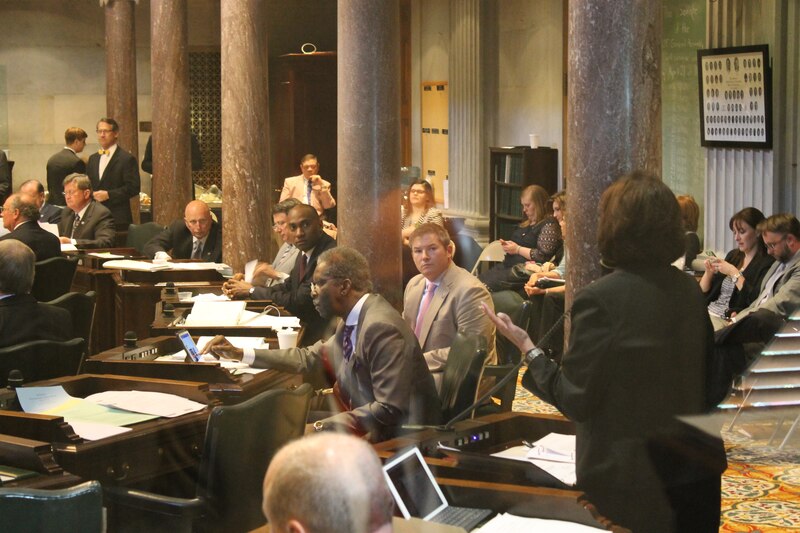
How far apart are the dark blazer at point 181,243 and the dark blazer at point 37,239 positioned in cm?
77

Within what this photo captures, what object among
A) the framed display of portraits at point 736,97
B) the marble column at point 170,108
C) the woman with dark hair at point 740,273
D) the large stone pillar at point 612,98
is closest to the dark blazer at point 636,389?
the large stone pillar at point 612,98

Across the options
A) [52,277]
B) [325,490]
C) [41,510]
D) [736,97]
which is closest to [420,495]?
[41,510]

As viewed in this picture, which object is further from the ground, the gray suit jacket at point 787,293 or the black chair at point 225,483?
the gray suit jacket at point 787,293

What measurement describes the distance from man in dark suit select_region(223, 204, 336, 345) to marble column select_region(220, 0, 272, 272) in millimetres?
2424

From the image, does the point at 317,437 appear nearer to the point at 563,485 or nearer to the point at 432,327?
the point at 563,485

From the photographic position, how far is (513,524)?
2621 mm

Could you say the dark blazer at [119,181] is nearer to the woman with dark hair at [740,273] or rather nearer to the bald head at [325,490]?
the woman with dark hair at [740,273]

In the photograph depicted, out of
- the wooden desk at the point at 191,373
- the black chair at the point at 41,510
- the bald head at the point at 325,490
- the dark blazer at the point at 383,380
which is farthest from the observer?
the wooden desk at the point at 191,373

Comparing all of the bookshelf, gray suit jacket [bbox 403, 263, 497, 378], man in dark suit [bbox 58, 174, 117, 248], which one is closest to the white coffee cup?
gray suit jacket [bbox 403, 263, 497, 378]

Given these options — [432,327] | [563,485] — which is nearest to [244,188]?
[432,327]

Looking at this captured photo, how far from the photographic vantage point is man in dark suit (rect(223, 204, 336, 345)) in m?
6.16

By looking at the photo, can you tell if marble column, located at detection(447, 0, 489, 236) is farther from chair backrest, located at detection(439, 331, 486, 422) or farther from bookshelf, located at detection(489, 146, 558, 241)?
chair backrest, located at detection(439, 331, 486, 422)

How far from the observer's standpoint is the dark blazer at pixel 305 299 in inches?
241

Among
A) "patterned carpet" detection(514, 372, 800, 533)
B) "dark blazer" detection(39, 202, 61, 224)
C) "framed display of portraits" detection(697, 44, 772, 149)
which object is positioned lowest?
"patterned carpet" detection(514, 372, 800, 533)
